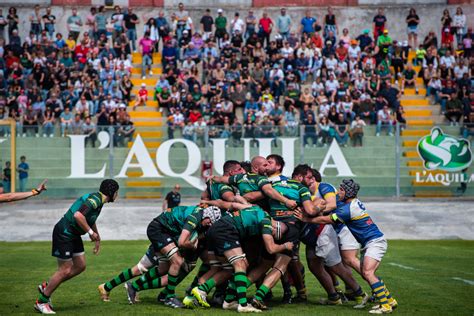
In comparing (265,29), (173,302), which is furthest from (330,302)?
(265,29)

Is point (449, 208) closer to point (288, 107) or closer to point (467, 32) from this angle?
point (288, 107)

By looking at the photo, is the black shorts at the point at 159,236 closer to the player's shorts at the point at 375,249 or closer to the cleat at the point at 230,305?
the cleat at the point at 230,305

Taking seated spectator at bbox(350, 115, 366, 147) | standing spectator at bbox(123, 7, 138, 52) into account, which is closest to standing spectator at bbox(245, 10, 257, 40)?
standing spectator at bbox(123, 7, 138, 52)

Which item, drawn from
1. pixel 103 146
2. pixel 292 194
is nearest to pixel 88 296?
pixel 292 194

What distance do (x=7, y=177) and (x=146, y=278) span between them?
679 inches

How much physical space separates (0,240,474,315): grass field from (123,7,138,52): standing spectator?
15.4 m

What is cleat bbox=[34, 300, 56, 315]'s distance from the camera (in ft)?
42.1

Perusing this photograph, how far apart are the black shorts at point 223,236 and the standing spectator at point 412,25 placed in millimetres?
28029

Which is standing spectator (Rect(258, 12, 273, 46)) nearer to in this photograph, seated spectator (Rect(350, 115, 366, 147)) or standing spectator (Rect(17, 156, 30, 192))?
seated spectator (Rect(350, 115, 366, 147))

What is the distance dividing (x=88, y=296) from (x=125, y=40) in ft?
78.9

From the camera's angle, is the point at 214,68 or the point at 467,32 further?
the point at 467,32

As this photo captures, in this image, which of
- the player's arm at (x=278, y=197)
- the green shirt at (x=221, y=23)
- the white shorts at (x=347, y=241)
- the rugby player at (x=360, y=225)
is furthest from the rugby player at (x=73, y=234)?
the green shirt at (x=221, y=23)

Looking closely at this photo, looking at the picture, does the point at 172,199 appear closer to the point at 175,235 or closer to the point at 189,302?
the point at 175,235

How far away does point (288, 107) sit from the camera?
110 ft
